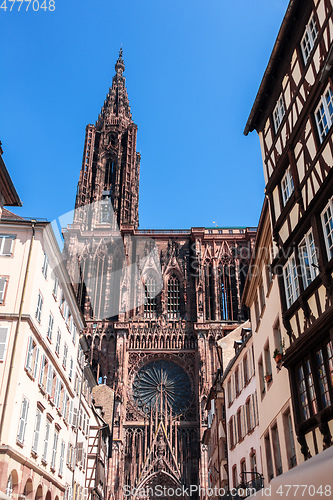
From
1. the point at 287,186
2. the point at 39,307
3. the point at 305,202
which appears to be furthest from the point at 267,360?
the point at 39,307

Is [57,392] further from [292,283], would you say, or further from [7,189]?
[292,283]

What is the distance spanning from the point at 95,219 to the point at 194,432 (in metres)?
23.9

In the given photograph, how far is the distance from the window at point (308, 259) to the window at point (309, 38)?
4.83 metres

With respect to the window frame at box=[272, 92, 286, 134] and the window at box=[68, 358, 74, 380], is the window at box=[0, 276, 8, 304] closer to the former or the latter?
the window at box=[68, 358, 74, 380]

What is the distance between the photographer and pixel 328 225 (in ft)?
38.5

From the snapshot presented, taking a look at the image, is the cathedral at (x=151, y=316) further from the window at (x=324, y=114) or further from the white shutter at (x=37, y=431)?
the window at (x=324, y=114)

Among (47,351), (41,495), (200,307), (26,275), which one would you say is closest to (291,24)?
(26,275)

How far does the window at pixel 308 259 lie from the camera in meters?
12.3

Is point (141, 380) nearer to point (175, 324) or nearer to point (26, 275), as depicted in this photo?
point (175, 324)

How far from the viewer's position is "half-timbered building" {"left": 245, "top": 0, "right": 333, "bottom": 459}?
11.5 metres

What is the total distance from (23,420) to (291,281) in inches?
393

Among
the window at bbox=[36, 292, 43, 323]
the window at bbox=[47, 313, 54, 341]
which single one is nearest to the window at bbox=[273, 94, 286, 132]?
the window at bbox=[36, 292, 43, 323]

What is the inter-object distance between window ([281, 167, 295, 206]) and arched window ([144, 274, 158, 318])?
37331 mm

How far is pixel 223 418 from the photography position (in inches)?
1064
